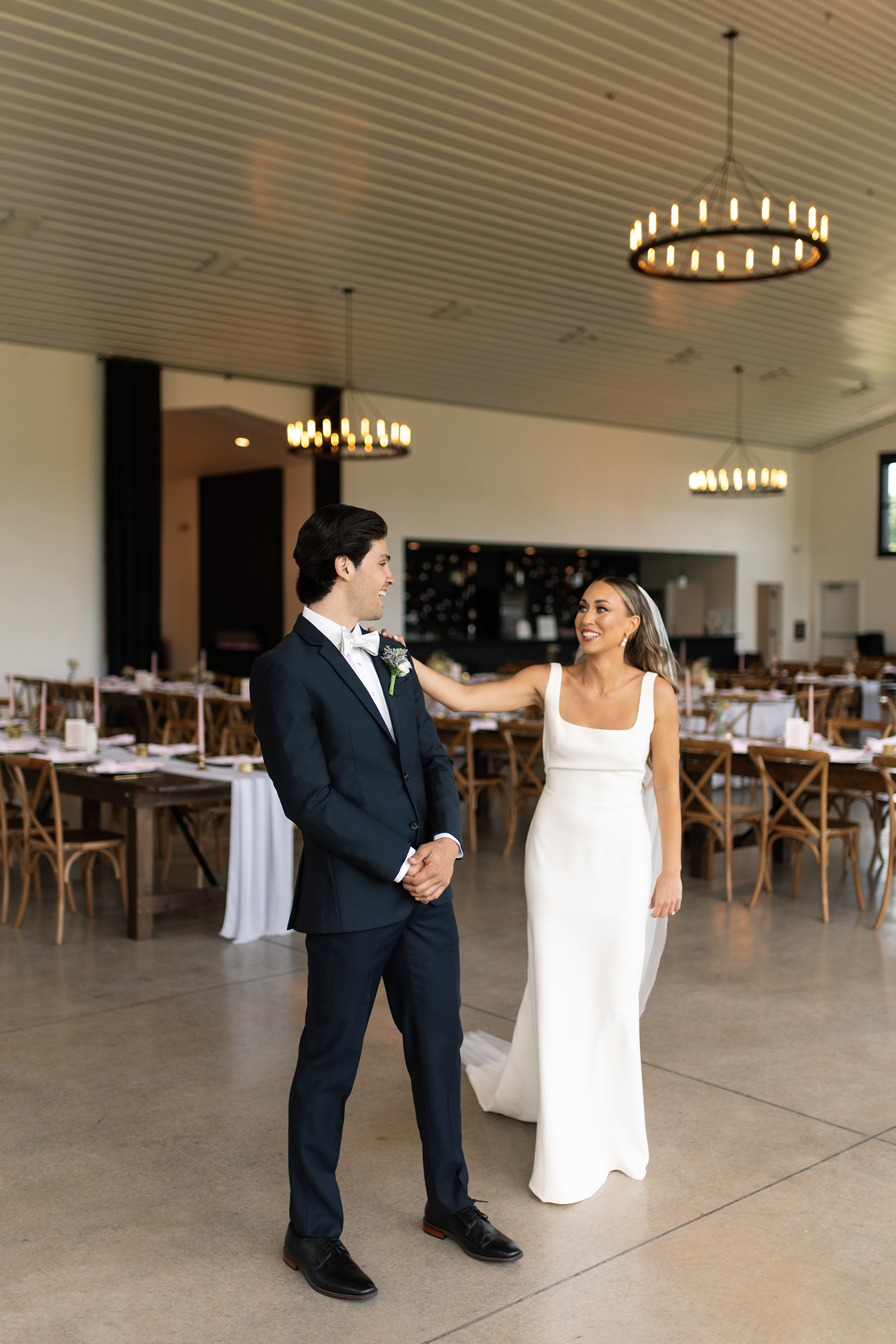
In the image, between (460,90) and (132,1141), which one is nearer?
(132,1141)

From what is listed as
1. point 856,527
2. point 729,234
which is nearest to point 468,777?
point 729,234

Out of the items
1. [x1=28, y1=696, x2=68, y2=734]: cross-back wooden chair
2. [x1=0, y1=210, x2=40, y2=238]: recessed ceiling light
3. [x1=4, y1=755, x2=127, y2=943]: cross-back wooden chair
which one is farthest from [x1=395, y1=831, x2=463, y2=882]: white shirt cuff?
[x1=0, y1=210, x2=40, y2=238]: recessed ceiling light

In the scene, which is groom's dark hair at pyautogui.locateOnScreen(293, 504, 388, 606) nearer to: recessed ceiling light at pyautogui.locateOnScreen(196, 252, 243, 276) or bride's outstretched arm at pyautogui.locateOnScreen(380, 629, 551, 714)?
bride's outstretched arm at pyautogui.locateOnScreen(380, 629, 551, 714)

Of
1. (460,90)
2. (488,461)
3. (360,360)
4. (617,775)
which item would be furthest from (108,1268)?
(488,461)

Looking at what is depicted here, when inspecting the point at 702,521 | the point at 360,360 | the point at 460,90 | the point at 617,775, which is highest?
the point at 460,90

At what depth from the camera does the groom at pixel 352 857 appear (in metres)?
2.54

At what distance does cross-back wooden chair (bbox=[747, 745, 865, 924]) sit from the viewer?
6340 millimetres

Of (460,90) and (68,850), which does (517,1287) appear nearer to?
(68,850)

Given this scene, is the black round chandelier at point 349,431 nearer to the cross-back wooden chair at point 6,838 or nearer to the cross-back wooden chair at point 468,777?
the cross-back wooden chair at point 468,777

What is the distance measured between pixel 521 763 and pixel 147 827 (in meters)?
2.94

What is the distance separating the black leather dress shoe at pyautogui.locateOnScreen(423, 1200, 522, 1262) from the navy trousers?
55 mm

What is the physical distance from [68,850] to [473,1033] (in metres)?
2.80

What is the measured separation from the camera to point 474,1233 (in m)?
2.82

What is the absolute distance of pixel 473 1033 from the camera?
14.1ft
